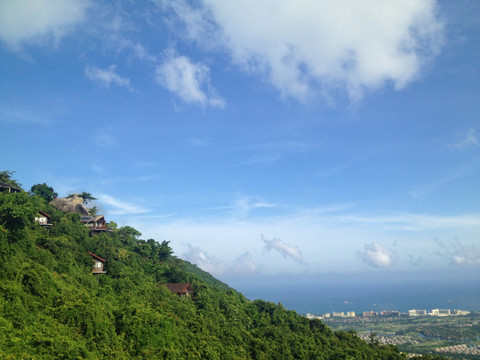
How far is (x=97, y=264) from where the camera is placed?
31062 mm

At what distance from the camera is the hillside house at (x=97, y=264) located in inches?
1192

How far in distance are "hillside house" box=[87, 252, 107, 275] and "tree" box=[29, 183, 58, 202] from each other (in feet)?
68.3

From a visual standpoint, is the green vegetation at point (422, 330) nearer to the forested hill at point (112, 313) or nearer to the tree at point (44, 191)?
the forested hill at point (112, 313)

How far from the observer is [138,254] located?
1684 inches

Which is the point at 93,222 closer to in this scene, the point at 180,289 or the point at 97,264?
the point at 97,264

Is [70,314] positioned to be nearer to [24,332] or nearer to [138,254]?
[24,332]

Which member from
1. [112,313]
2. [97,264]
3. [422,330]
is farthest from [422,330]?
[112,313]

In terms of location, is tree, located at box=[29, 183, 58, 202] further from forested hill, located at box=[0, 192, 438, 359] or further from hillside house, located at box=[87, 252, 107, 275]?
hillside house, located at box=[87, 252, 107, 275]

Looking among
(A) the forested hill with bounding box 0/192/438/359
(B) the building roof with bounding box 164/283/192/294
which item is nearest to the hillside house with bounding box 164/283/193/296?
(B) the building roof with bounding box 164/283/192/294

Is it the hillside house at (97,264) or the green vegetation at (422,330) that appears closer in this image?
the hillside house at (97,264)

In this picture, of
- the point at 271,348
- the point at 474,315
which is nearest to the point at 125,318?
the point at 271,348

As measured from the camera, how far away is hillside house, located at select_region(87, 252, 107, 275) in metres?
30.3

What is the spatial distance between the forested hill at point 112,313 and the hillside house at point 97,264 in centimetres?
40

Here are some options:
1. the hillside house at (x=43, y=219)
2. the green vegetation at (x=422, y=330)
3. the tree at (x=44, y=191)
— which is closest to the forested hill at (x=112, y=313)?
the hillside house at (x=43, y=219)
